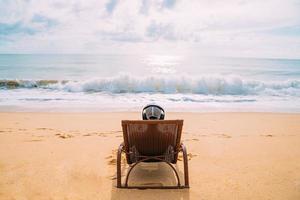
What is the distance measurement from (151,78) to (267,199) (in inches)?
612

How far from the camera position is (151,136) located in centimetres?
442

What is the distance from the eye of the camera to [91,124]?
8609 mm

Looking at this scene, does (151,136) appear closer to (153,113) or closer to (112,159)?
(153,113)

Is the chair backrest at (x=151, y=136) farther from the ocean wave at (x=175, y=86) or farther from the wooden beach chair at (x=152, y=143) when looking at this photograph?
the ocean wave at (x=175, y=86)

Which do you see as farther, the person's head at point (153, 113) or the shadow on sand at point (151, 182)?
the person's head at point (153, 113)

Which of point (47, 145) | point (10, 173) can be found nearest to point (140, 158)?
point (10, 173)

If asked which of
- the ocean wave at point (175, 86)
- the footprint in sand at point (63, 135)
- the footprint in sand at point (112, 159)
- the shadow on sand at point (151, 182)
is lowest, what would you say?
the shadow on sand at point (151, 182)

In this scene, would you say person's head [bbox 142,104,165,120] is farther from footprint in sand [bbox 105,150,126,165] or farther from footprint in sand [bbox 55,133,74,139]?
footprint in sand [bbox 55,133,74,139]

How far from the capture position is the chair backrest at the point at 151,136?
4.27 metres

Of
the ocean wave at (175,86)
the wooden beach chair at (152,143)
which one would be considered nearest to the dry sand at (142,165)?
the wooden beach chair at (152,143)

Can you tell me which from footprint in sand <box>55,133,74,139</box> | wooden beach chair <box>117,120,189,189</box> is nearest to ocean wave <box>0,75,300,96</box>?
footprint in sand <box>55,133,74,139</box>

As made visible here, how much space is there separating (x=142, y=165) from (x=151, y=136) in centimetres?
116

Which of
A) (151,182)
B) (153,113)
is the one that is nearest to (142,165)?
(151,182)

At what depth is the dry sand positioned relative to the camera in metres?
4.39
